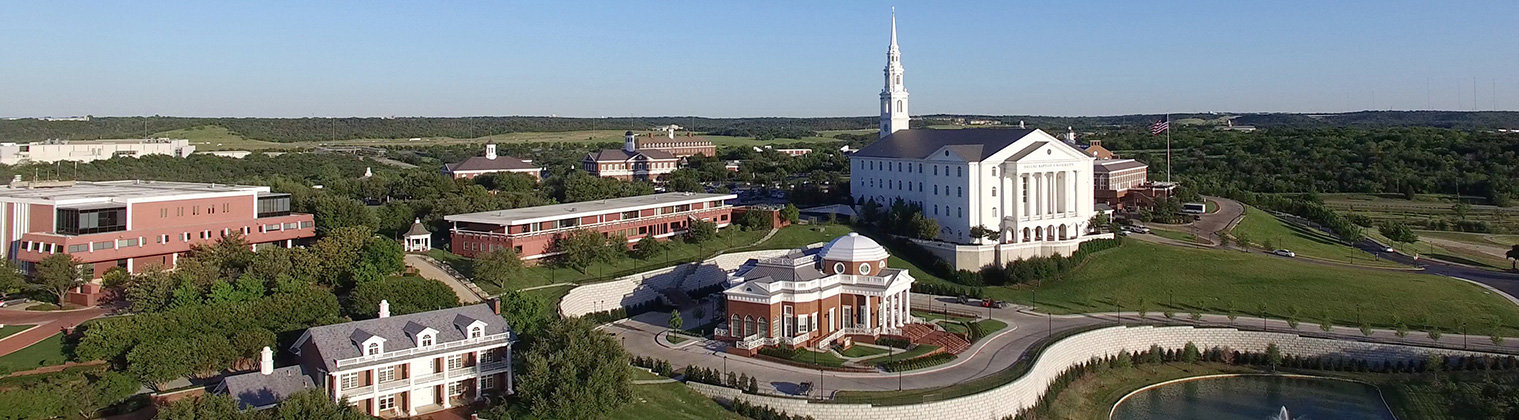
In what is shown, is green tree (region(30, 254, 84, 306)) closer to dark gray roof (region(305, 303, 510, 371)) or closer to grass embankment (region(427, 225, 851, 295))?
dark gray roof (region(305, 303, 510, 371))

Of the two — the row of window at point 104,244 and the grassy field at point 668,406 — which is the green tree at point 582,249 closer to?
the row of window at point 104,244

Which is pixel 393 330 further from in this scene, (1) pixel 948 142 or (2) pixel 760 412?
(1) pixel 948 142

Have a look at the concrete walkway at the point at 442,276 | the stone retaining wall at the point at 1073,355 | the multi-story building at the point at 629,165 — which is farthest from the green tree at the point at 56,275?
the multi-story building at the point at 629,165

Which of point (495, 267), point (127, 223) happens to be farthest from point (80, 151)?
point (495, 267)

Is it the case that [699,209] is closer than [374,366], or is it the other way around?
[374,366]

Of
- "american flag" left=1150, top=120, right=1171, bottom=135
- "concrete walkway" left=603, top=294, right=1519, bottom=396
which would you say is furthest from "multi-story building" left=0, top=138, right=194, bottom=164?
"american flag" left=1150, top=120, right=1171, bottom=135

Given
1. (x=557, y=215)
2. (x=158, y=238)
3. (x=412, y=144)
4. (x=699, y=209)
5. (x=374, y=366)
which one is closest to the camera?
(x=374, y=366)

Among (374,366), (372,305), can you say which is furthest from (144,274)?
(374,366)

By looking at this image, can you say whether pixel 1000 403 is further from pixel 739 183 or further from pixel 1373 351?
pixel 739 183
